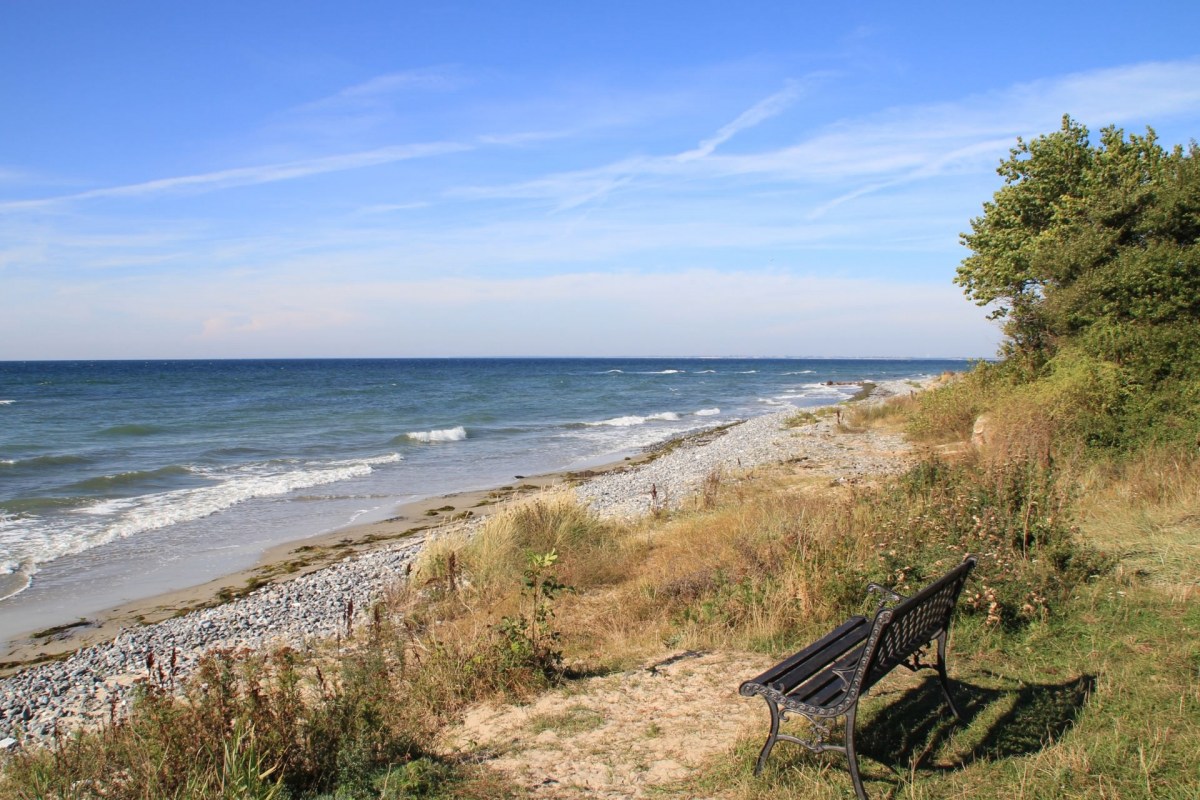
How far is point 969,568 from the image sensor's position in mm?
4758

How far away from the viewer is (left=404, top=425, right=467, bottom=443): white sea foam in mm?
30734

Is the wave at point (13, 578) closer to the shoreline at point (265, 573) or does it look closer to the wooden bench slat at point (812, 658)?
the shoreline at point (265, 573)

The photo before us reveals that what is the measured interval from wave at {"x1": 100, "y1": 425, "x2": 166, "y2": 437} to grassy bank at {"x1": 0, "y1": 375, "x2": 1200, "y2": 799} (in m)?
27.0

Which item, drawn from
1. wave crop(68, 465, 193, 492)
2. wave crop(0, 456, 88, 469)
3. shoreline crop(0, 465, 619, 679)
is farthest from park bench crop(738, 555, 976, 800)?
wave crop(0, 456, 88, 469)

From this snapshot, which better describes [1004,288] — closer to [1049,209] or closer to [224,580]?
[1049,209]

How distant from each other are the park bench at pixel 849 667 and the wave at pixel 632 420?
31995 mm

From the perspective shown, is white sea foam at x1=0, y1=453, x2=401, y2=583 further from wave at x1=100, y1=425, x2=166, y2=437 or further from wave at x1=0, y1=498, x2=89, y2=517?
wave at x1=100, y1=425, x2=166, y2=437

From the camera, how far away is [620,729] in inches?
196

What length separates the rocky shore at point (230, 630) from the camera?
23.7 feet

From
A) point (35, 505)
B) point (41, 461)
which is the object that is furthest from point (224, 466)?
point (35, 505)

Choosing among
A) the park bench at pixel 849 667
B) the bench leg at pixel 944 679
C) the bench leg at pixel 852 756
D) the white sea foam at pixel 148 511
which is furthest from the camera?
the white sea foam at pixel 148 511

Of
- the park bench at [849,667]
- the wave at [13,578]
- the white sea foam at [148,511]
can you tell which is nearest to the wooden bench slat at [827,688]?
the park bench at [849,667]

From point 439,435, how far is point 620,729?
89.8 ft

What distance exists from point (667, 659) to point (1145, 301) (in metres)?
11.6
